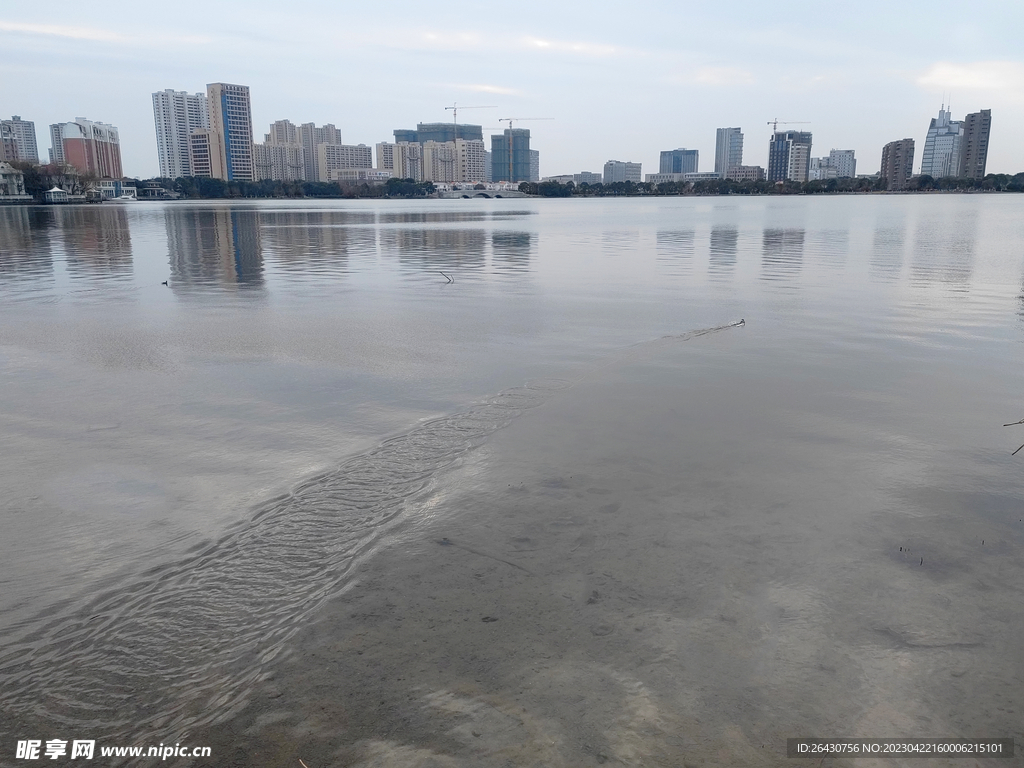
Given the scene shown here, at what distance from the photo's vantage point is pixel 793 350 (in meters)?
10.5

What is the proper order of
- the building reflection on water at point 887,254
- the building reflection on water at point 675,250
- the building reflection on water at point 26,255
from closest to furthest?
1. the building reflection on water at point 887,254
2. the building reflection on water at point 26,255
3. the building reflection on water at point 675,250

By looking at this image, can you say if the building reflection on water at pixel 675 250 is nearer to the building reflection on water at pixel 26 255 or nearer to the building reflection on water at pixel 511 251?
the building reflection on water at pixel 511 251

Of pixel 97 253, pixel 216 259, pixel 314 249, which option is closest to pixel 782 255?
pixel 314 249

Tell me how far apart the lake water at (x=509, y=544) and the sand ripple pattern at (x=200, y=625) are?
0.06ft

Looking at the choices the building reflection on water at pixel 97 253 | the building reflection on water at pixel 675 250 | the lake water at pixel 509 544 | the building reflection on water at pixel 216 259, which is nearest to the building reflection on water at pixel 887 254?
the building reflection on water at pixel 675 250

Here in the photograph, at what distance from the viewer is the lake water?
3342mm

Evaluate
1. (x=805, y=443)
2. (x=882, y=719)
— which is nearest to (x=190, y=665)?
(x=882, y=719)

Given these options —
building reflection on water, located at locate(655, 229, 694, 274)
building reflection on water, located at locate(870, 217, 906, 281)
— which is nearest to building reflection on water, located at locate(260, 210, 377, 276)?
building reflection on water, located at locate(655, 229, 694, 274)

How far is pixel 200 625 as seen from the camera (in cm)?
393

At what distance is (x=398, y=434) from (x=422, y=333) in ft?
16.4

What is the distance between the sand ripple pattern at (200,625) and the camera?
11.0ft

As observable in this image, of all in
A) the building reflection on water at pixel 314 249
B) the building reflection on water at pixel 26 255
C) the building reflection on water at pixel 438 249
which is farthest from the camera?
the building reflection on water at pixel 438 249

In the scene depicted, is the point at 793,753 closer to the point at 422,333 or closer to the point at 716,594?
the point at 716,594

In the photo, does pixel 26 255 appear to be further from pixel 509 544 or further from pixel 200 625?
pixel 509 544
